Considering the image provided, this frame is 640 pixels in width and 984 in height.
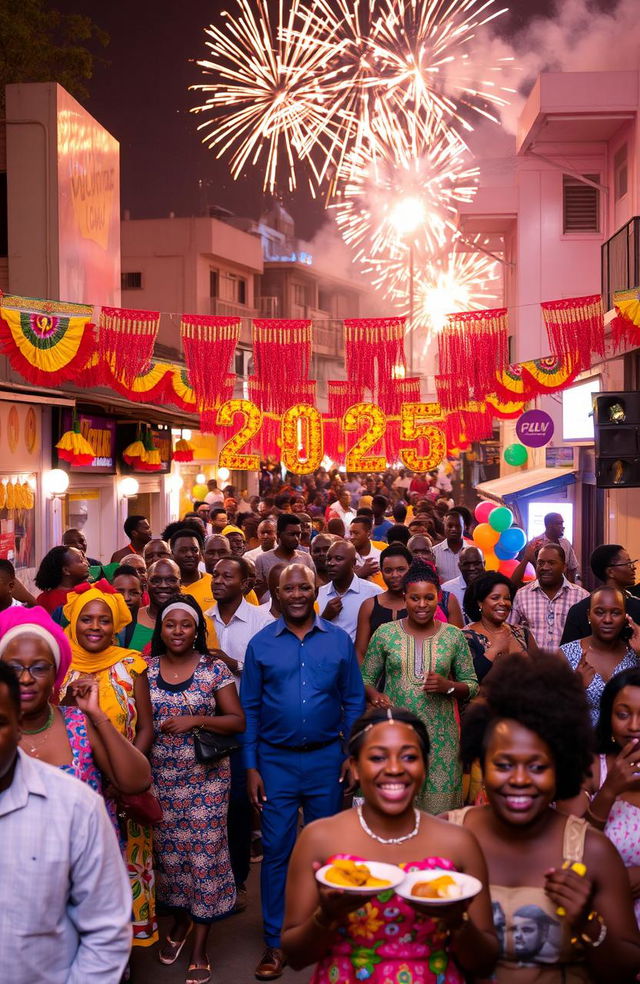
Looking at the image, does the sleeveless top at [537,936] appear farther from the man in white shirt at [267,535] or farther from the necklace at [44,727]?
the man in white shirt at [267,535]

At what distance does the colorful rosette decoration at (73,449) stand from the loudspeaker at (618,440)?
8.96 metres

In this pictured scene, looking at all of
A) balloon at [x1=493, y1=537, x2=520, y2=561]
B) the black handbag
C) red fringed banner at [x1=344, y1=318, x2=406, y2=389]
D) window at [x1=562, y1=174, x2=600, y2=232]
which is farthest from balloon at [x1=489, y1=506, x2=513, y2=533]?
window at [x1=562, y1=174, x2=600, y2=232]

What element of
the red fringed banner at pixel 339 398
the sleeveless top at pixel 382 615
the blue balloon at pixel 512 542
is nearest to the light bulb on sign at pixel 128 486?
the red fringed banner at pixel 339 398

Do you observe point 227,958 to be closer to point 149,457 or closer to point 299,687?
point 299,687

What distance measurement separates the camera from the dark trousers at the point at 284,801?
5984 millimetres

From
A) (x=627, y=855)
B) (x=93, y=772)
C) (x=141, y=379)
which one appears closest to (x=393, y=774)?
(x=627, y=855)

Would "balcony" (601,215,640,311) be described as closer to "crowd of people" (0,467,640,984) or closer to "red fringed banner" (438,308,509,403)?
"red fringed banner" (438,308,509,403)

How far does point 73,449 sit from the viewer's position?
58.9 ft

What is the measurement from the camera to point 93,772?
15.6 feet

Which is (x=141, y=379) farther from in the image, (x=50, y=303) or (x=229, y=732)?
(x=229, y=732)

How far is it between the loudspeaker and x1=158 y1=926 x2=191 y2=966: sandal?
6864 millimetres

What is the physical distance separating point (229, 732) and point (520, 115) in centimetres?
2246

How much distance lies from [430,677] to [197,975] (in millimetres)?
1887

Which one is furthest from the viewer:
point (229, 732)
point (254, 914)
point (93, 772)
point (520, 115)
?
point (520, 115)
